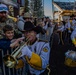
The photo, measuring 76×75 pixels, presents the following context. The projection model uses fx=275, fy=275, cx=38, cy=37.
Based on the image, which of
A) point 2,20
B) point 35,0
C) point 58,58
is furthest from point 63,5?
point 2,20

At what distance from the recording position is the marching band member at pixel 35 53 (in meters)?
3.31

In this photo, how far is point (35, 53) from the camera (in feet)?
11.3

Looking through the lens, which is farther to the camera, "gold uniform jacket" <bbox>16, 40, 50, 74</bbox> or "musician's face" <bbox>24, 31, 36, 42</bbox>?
"musician's face" <bbox>24, 31, 36, 42</bbox>

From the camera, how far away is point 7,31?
A: 3.92 m

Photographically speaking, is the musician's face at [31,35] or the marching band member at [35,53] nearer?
the marching band member at [35,53]

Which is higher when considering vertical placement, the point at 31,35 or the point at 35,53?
the point at 31,35

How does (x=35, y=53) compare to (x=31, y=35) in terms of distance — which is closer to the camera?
(x=35, y=53)

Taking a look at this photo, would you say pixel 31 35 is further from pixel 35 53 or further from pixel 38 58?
pixel 38 58

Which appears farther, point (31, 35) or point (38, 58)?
point (31, 35)

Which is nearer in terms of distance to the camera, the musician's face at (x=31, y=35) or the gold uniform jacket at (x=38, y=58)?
the gold uniform jacket at (x=38, y=58)

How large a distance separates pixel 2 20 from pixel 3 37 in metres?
1.23

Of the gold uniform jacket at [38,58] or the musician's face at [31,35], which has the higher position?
the musician's face at [31,35]

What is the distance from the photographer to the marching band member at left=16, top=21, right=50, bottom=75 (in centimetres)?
331

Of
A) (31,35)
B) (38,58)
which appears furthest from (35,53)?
(31,35)
